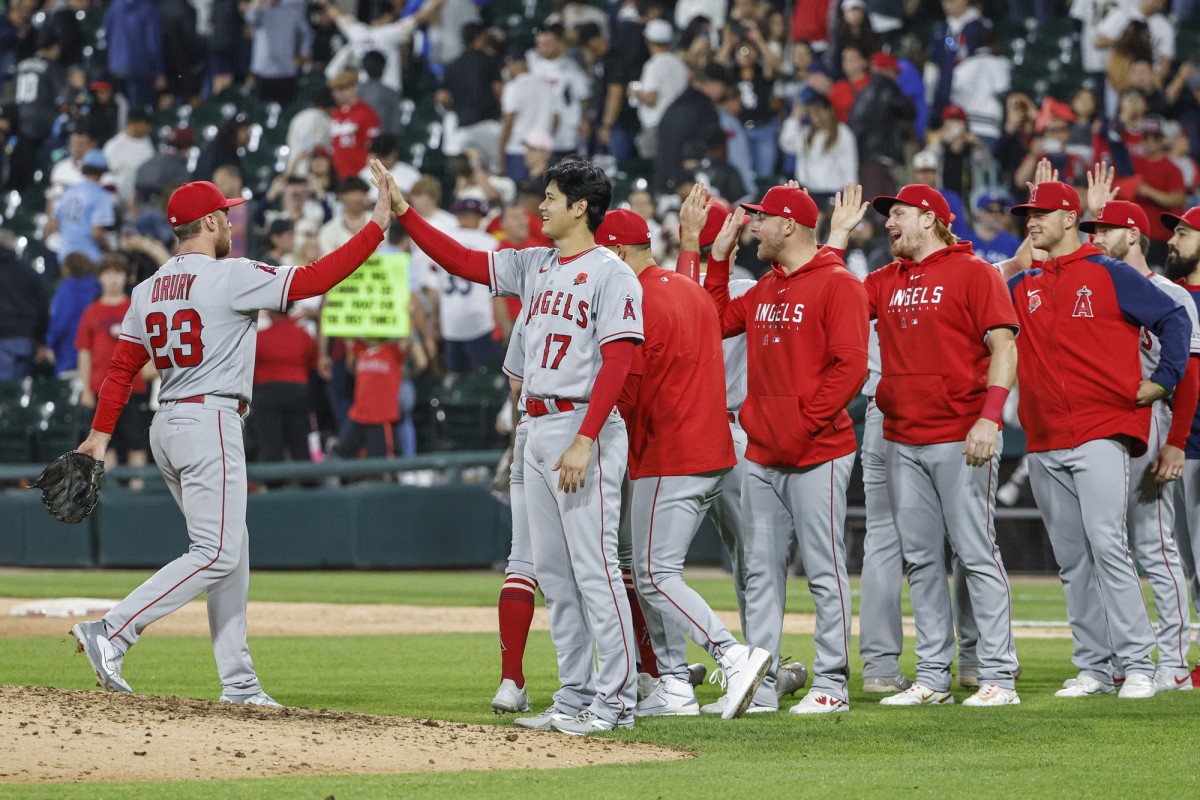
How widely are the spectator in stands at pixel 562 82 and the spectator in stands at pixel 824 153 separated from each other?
3335 millimetres

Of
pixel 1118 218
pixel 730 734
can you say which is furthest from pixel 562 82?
pixel 730 734

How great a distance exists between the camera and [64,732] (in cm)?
575

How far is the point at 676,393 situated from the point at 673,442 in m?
0.20

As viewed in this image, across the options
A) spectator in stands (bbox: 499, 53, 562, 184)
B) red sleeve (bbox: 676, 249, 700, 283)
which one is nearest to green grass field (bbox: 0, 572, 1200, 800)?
red sleeve (bbox: 676, 249, 700, 283)

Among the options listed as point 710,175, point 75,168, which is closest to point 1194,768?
point 710,175

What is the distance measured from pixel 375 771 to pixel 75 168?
16.8 meters

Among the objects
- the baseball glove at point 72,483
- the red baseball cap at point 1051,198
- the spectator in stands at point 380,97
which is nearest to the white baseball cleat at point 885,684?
the red baseball cap at point 1051,198

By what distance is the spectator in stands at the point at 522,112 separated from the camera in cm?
1852

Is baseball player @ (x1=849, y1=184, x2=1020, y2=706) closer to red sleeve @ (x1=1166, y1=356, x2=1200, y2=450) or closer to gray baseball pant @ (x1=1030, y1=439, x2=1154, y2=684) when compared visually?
gray baseball pant @ (x1=1030, y1=439, x2=1154, y2=684)

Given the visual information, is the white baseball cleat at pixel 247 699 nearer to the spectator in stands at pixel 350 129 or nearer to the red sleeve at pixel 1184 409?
the red sleeve at pixel 1184 409

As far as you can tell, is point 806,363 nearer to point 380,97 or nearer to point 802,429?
point 802,429

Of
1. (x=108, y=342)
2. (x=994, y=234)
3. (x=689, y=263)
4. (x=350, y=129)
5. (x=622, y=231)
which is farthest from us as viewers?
(x=350, y=129)

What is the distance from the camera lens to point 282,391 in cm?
1522

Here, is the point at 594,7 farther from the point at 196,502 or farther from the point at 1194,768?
the point at 1194,768
